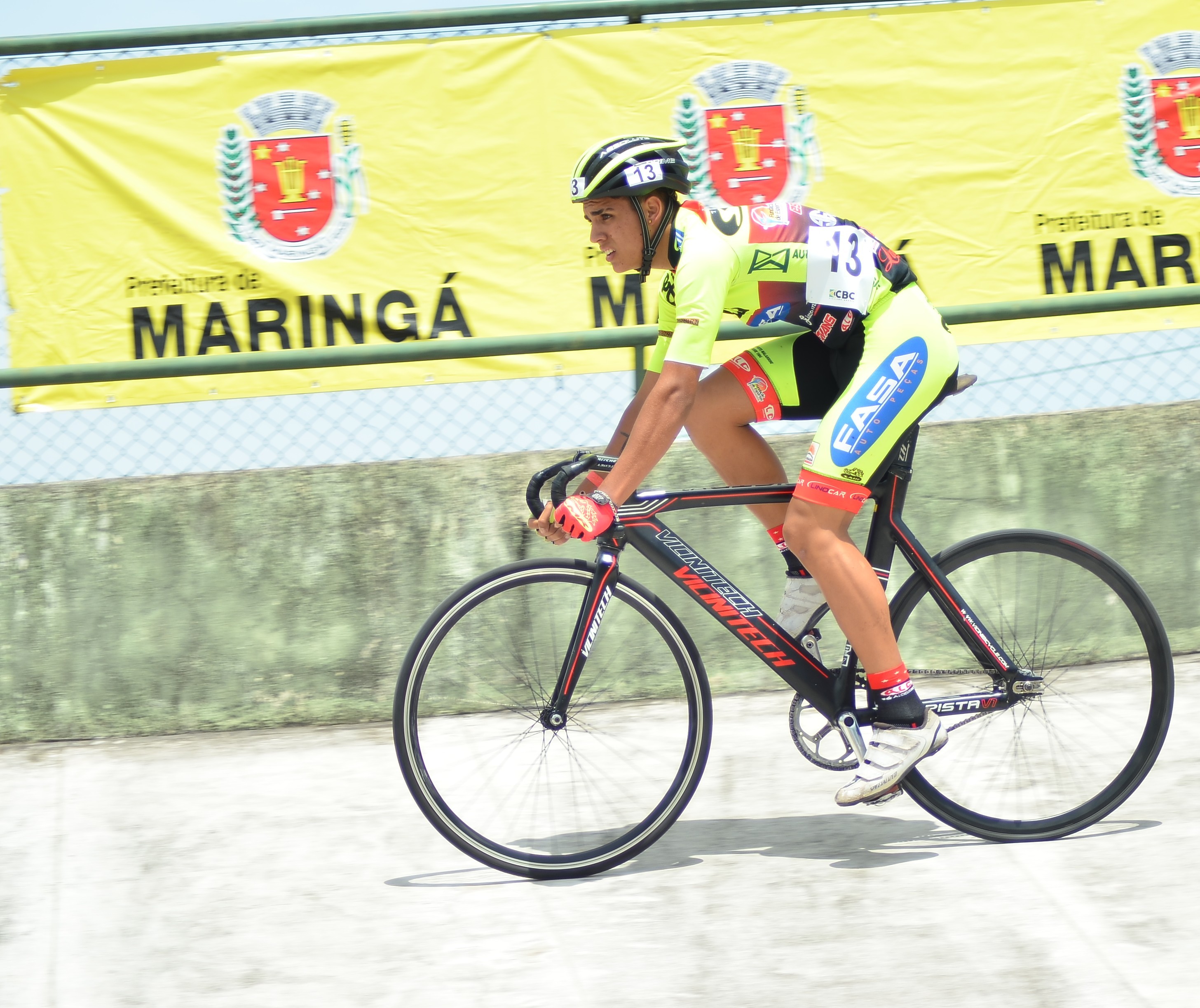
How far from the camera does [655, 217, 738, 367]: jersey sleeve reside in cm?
360

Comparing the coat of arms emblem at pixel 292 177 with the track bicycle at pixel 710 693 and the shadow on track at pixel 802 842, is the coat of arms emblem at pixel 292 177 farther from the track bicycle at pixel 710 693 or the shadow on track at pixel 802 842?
the shadow on track at pixel 802 842

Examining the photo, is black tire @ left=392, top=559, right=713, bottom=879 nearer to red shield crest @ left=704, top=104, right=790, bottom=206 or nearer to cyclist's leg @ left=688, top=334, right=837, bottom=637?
cyclist's leg @ left=688, top=334, right=837, bottom=637

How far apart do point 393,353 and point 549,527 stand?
1.96 m

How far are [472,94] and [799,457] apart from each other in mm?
2008

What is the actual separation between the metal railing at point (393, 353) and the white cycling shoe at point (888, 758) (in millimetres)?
1915

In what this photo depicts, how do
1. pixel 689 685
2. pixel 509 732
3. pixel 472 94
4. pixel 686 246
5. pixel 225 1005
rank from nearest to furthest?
pixel 225 1005, pixel 686 246, pixel 689 685, pixel 509 732, pixel 472 94

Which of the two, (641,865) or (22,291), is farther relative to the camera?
(22,291)

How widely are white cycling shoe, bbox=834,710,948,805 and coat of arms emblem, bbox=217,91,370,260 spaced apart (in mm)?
3077

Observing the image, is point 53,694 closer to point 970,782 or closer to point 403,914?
point 403,914

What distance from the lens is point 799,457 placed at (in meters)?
5.48

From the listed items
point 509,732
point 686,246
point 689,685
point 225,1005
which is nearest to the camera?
point 225,1005

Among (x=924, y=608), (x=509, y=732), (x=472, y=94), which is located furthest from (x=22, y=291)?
(x=924, y=608)

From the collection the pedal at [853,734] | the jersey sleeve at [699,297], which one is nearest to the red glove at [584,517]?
the jersey sleeve at [699,297]

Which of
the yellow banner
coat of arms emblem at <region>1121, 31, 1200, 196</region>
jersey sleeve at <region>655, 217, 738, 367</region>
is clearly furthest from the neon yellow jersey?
coat of arms emblem at <region>1121, 31, 1200, 196</region>
